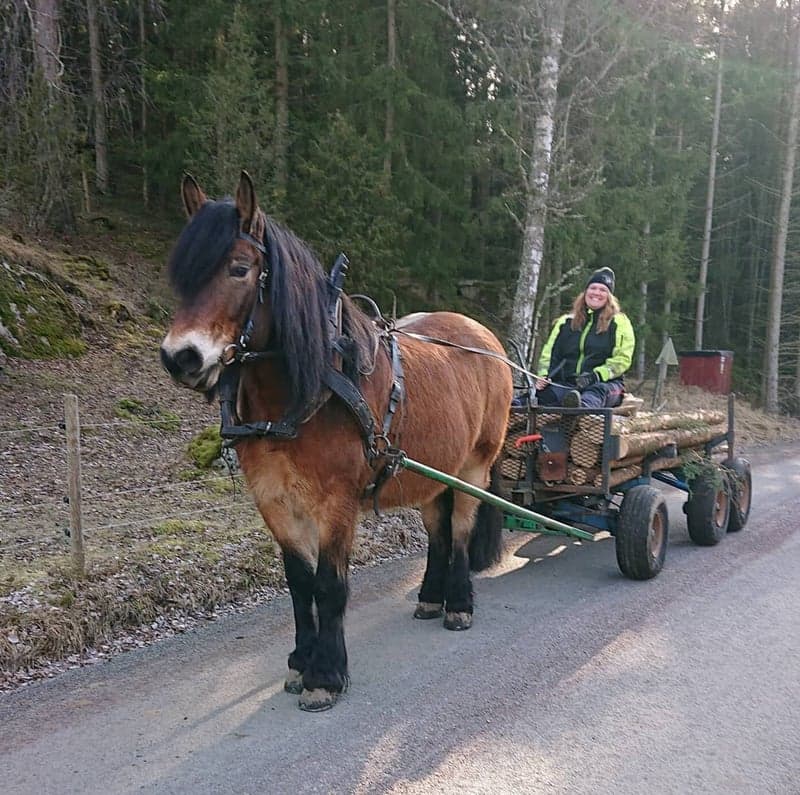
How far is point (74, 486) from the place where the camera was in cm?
447

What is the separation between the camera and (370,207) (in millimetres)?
12742

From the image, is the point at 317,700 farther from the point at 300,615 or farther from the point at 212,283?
the point at 212,283

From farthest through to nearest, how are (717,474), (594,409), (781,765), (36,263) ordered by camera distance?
(36,263) → (717,474) → (594,409) → (781,765)

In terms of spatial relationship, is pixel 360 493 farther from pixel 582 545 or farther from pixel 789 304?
pixel 789 304

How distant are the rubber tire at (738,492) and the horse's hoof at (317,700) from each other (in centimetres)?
466

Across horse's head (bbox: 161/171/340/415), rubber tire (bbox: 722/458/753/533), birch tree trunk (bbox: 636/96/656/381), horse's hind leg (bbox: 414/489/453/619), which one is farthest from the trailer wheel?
birch tree trunk (bbox: 636/96/656/381)

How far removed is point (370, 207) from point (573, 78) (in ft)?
15.8

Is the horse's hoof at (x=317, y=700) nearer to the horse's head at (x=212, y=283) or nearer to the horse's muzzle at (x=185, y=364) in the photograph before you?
the horse's head at (x=212, y=283)

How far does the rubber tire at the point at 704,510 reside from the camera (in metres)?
6.16

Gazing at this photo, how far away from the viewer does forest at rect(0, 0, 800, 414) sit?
1188 cm

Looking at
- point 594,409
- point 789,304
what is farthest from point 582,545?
point 789,304

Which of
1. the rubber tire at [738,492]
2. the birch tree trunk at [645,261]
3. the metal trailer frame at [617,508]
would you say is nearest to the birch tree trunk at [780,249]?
the birch tree trunk at [645,261]

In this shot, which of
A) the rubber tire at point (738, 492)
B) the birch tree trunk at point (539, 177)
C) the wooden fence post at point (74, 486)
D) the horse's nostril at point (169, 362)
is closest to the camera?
the horse's nostril at point (169, 362)

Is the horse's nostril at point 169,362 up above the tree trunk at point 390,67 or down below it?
below
